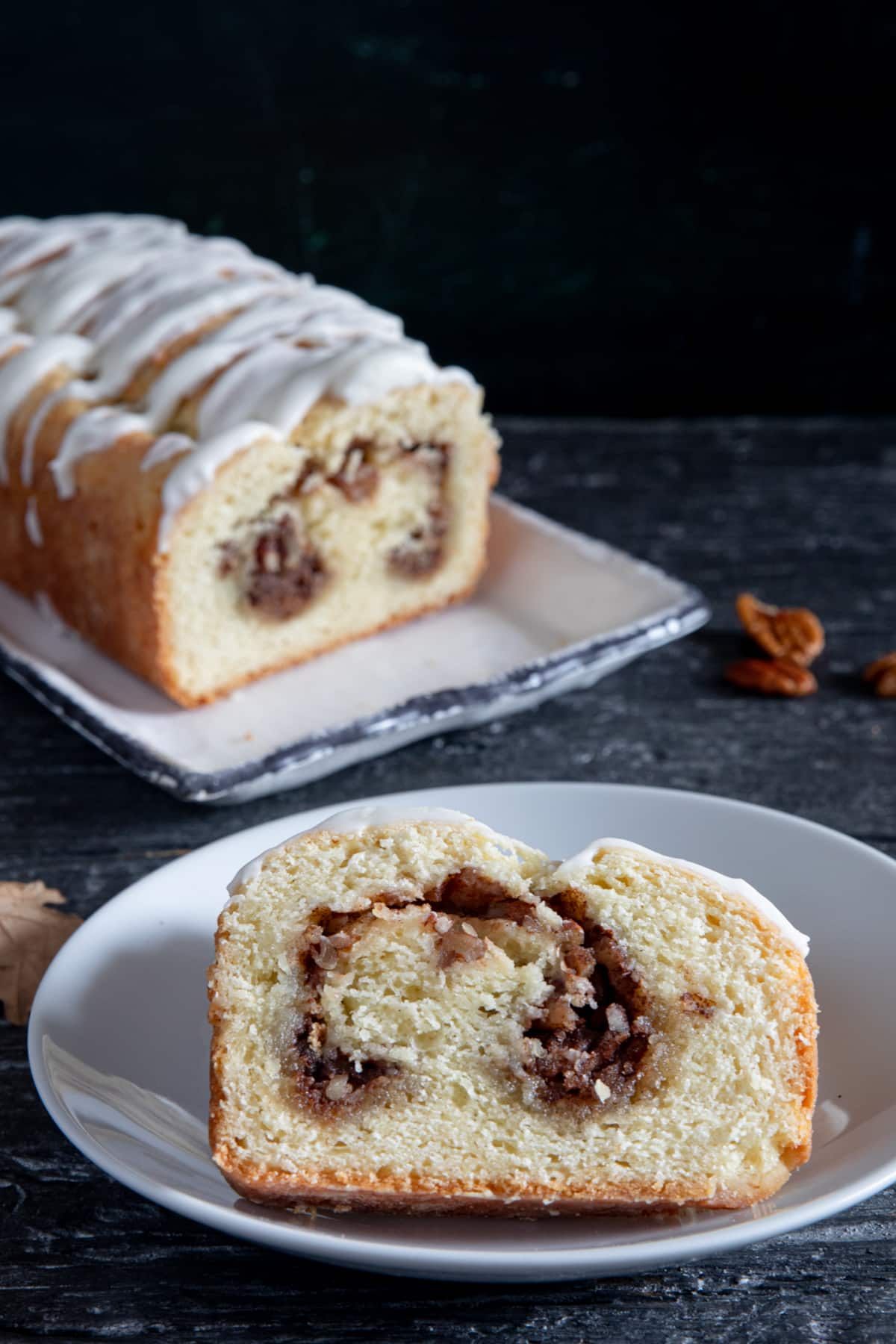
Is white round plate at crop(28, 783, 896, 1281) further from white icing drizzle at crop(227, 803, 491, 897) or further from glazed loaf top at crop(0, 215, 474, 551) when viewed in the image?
glazed loaf top at crop(0, 215, 474, 551)

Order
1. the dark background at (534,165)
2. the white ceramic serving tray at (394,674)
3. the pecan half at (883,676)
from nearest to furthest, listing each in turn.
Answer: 1. the white ceramic serving tray at (394,674)
2. the pecan half at (883,676)
3. the dark background at (534,165)

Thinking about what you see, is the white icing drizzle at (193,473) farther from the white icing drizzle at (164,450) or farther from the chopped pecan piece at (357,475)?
the chopped pecan piece at (357,475)

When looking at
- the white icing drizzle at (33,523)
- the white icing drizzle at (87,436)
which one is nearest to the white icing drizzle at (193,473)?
the white icing drizzle at (87,436)

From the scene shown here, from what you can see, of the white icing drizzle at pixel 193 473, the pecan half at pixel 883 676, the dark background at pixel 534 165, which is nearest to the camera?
the white icing drizzle at pixel 193 473

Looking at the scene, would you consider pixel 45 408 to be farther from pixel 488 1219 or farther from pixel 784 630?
pixel 488 1219

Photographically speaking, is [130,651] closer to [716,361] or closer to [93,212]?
[93,212]

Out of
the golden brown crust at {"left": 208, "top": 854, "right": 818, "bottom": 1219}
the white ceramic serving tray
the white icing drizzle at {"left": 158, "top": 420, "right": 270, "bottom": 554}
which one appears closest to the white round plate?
the golden brown crust at {"left": 208, "top": 854, "right": 818, "bottom": 1219}

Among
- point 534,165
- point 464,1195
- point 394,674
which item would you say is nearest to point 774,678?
point 394,674

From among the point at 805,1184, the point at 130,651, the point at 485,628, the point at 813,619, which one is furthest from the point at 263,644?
the point at 805,1184
